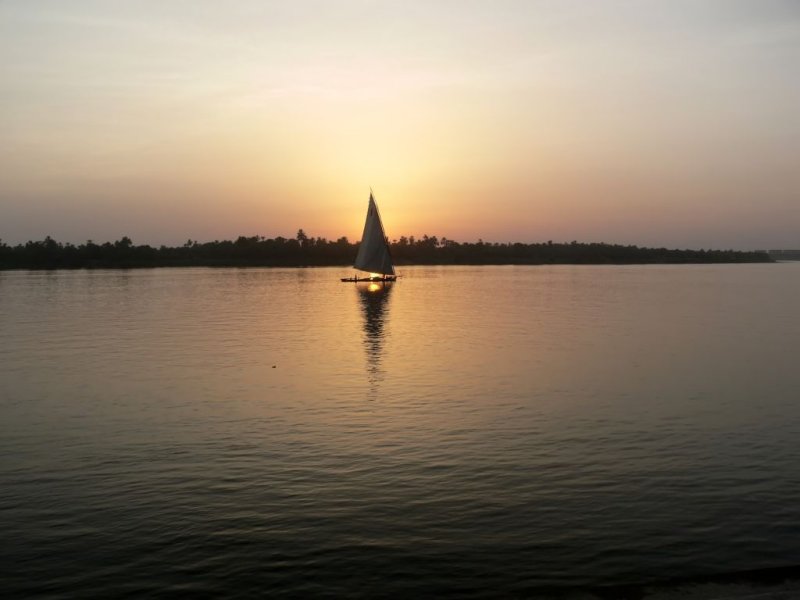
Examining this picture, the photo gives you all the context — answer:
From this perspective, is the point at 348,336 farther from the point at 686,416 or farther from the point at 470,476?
the point at 470,476

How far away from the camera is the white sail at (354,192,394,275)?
11212 centimetres

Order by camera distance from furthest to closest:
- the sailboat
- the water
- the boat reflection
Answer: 1. the sailboat
2. the boat reflection
3. the water

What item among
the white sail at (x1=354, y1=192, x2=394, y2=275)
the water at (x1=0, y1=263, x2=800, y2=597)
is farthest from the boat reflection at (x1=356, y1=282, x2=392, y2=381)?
the white sail at (x1=354, y1=192, x2=394, y2=275)

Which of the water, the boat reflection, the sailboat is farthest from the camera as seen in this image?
the sailboat

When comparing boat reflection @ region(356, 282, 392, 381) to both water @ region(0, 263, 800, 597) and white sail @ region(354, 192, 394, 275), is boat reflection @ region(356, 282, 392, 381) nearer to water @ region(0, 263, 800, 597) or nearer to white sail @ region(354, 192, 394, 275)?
water @ region(0, 263, 800, 597)

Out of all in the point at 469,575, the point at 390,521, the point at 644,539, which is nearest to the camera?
the point at 469,575

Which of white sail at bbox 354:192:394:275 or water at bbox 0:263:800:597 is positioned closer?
water at bbox 0:263:800:597

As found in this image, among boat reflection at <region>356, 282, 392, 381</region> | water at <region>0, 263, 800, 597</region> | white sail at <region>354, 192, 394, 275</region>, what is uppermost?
white sail at <region>354, 192, 394, 275</region>

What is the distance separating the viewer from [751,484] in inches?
615

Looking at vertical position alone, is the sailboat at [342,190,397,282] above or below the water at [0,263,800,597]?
above

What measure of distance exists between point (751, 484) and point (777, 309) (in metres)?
63.1

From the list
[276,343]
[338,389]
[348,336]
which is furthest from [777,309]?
[338,389]

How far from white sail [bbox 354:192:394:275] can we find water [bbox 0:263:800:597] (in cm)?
7298

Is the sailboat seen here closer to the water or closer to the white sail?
the white sail
